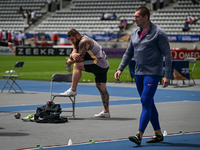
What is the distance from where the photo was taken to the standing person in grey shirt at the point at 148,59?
673 centimetres

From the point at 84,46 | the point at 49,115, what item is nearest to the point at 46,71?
the point at 84,46

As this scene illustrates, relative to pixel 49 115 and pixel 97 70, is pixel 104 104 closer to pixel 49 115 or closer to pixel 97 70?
pixel 97 70

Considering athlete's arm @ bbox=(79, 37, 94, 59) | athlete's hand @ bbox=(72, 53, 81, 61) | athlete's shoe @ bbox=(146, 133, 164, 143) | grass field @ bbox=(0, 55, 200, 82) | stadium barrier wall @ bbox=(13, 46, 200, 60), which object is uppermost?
athlete's arm @ bbox=(79, 37, 94, 59)

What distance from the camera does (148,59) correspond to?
6859mm

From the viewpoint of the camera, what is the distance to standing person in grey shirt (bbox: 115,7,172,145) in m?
6.73

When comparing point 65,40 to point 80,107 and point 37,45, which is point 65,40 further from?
point 80,107

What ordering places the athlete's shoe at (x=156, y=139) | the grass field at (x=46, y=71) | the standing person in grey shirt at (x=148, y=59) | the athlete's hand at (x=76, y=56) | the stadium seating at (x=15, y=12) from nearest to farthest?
the standing person in grey shirt at (x=148, y=59)
the athlete's shoe at (x=156, y=139)
the athlete's hand at (x=76, y=56)
the grass field at (x=46, y=71)
the stadium seating at (x=15, y=12)

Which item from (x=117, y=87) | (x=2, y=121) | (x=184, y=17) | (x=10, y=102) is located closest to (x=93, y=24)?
(x=184, y=17)

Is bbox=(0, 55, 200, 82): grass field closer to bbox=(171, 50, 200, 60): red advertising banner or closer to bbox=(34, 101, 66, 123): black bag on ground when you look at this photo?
bbox=(171, 50, 200, 60): red advertising banner

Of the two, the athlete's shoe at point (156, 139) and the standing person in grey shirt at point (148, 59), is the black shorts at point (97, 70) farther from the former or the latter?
the athlete's shoe at point (156, 139)

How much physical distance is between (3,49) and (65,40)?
7028 millimetres

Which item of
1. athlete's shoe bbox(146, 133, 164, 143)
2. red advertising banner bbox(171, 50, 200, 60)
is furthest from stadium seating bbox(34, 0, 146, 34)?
athlete's shoe bbox(146, 133, 164, 143)

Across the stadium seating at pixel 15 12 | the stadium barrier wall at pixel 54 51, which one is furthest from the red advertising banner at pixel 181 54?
the stadium seating at pixel 15 12

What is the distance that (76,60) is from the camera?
9781mm
